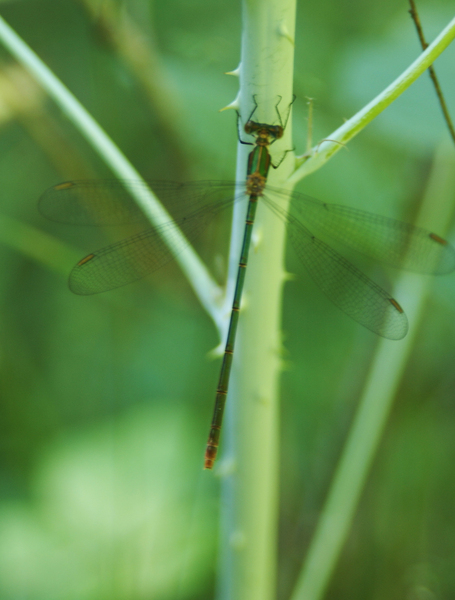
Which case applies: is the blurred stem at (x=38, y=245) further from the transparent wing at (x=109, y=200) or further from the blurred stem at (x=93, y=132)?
the blurred stem at (x=93, y=132)

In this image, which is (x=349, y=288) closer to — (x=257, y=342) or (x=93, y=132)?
(x=257, y=342)

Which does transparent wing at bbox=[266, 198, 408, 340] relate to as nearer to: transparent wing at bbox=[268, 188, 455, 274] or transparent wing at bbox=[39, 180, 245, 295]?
transparent wing at bbox=[268, 188, 455, 274]

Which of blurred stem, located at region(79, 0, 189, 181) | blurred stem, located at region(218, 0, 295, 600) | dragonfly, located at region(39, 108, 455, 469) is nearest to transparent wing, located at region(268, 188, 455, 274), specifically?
dragonfly, located at region(39, 108, 455, 469)

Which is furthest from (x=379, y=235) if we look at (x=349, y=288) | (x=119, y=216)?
(x=119, y=216)

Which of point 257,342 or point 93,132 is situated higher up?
point 93,132

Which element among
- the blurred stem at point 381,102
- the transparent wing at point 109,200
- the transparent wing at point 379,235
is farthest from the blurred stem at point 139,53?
the blurred stem at point 381,102

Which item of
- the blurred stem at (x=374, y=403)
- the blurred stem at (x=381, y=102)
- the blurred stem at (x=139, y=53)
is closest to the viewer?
the blurred stem at (x=381, y=102)
